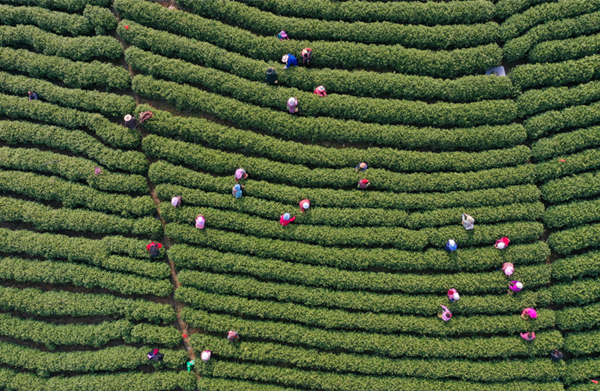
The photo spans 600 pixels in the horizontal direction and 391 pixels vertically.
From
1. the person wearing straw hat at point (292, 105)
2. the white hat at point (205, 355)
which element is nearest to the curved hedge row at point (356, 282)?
the white hat at point (205, 355)

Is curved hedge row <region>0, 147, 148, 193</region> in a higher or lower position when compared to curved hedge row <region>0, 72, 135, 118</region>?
lower

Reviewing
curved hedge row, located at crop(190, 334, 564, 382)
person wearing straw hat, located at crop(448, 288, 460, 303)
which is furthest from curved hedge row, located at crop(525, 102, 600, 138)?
curved hedge row, located at crop(190, 334, 564, 382)

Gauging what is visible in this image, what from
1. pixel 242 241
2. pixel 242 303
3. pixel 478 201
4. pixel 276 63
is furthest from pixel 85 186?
pixel 478 201

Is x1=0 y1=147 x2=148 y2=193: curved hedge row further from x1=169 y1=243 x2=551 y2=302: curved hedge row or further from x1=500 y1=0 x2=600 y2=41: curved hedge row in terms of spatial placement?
x1=500 y1=0 x2=600 y2=41: curved hedge row

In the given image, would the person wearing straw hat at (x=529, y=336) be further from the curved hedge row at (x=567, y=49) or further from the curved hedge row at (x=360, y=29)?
the curved hedge row at (x=360, y=29)

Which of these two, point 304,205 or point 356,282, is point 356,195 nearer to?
point 304,205

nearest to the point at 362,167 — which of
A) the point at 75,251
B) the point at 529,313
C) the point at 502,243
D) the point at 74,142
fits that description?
the point at 502,243
